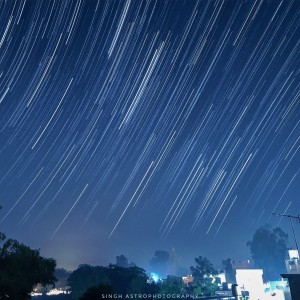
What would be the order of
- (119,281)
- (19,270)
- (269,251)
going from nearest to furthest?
(19,270) < (119,281) < (269,251)

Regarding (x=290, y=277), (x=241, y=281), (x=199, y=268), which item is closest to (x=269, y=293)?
(x=241, y=281)

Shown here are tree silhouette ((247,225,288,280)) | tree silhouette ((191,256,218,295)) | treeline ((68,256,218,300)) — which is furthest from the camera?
tree silhouette ((247,225,288,280))

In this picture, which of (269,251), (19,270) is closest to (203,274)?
(269,251)

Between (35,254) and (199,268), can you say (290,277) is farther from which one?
(199,268)

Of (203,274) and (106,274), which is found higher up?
(203,274)

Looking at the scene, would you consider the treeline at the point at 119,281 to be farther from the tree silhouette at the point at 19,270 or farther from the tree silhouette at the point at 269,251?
the tree silhouette at the point at 269,251

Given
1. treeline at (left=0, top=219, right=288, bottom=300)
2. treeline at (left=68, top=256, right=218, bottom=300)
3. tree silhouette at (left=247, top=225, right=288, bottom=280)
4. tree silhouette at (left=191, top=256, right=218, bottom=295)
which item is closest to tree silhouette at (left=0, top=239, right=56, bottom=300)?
treeline at (left=0, top=219, right=288, bottom=300)

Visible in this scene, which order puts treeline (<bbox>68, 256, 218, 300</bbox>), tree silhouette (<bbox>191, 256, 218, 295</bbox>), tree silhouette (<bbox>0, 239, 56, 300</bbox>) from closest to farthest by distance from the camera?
tree silhouette (<bbox>0, 239, 56, 300</bbox>) → treeline (<bbox>68, 256, 218, 300</bbox>) → tree silhouette (<bbox>191, 256, 218, 295</bbox>)

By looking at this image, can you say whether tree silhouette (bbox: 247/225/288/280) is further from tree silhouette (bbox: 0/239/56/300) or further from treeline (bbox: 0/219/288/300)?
tree silhouette (bbox: 0/239/56/300)

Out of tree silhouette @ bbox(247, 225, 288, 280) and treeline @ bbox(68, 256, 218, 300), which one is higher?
tree silhouette @ bbox(247, 225, 288, 280)

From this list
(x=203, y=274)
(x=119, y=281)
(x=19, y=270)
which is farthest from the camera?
(x=203, y=274)

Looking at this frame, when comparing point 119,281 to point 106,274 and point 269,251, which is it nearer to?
point 106,274

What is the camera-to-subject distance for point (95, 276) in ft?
174

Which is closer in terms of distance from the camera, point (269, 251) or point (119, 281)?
point (119, 281)
